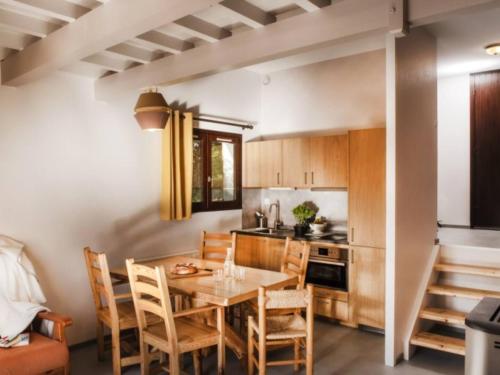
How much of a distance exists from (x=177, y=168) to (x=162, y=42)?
1721 millimetres

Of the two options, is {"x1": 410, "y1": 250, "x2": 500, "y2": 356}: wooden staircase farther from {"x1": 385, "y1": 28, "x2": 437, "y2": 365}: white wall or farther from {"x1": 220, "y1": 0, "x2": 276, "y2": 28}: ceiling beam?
{"x1": 220, "y1": 0, "x2": 276, "y2": 28}: ceiling beam

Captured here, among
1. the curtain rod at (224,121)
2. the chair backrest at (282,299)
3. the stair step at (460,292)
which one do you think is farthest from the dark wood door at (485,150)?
the chair backrest at (282,299)

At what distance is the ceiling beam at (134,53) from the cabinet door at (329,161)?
6.96ft

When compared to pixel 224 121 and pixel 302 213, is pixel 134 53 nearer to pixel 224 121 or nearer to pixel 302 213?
pixel 224 121

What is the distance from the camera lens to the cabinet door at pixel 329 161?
4.79 m

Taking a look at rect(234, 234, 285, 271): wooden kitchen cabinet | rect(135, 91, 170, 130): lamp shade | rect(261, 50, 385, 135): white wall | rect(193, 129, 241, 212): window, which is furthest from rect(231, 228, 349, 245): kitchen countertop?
rect(135, 91, 170, 130): lamp shade

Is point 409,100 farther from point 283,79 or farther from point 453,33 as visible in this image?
point 283,79

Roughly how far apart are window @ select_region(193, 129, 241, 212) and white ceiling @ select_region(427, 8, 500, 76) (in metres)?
2.65

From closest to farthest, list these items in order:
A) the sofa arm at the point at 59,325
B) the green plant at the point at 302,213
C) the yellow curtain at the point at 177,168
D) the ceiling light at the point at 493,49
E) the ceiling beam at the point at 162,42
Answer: the sofa arm at the point at 59,325 < the ceiling beam at the point at 162,42 < the ceiling light at the point at 493,49 < the yellow curtain at the point at 177,168 < the green plant at the point at 302,213

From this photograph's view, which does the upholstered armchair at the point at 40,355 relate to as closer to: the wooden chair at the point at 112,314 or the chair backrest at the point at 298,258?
the wooden chair at the point at 112,314

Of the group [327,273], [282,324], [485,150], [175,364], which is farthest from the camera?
[485,150]

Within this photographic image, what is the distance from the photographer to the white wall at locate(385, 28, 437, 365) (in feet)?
12.0

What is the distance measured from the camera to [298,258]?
12.9 feet

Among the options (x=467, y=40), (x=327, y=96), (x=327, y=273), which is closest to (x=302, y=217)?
(x=327, y=273)
